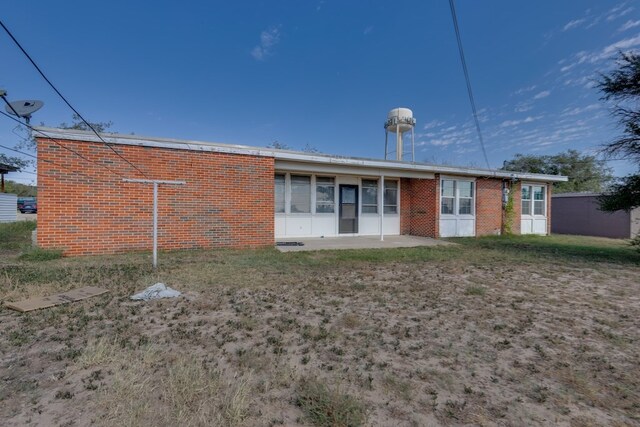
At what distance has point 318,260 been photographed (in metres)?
6.99

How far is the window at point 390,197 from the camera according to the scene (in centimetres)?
1254

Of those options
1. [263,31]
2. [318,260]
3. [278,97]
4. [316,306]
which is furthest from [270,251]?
[278,97]

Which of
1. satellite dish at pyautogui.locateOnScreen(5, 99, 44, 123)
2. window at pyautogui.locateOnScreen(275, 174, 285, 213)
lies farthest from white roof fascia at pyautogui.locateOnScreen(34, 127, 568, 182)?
satellite dish at pyautogui.locateOnScreen(5, 99, 44, 123)

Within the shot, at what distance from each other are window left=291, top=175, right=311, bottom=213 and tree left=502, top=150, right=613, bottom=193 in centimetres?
3029

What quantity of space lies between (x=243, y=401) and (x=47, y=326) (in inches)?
103

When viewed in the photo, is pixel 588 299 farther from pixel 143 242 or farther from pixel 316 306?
pixel 143 242

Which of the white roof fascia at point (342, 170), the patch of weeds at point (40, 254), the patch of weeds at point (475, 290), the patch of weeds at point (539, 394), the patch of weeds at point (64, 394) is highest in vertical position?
the white roof fascia at point (342, 170)

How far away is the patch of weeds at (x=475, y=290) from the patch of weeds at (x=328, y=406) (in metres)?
3.34

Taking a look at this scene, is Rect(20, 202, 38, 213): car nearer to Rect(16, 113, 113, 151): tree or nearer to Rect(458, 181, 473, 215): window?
Rect(16, 113, 113, 151): tree

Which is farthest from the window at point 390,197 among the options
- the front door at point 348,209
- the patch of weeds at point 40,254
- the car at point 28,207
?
the car at point 28,207

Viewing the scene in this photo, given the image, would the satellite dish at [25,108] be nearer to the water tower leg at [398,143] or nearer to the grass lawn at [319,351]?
the grass lawn at [319,351]

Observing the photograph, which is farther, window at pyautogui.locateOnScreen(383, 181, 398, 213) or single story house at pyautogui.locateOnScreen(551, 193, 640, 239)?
single story house at pyautogui.locateOnScreen(551, 193, 640, 239)

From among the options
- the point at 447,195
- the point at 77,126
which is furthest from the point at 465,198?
the point at 77,126

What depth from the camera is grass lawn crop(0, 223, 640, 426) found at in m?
1.90
